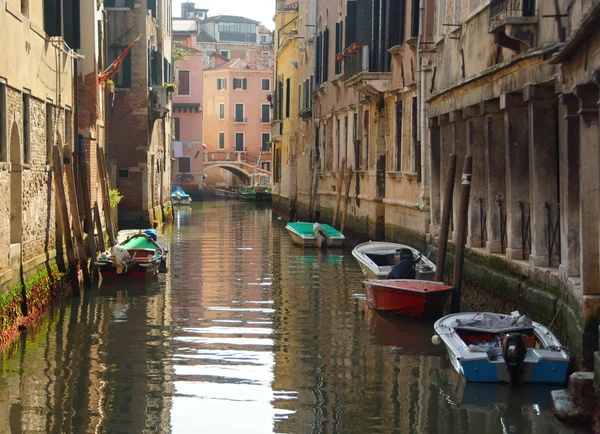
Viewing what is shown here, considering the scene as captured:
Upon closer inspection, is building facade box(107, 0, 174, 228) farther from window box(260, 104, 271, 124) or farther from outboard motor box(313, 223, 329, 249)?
window box(260, 104, 271, 124)

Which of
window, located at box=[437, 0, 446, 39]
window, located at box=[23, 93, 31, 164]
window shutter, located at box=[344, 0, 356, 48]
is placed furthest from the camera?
window shutter, located at box=[344, 0, 356, 48]

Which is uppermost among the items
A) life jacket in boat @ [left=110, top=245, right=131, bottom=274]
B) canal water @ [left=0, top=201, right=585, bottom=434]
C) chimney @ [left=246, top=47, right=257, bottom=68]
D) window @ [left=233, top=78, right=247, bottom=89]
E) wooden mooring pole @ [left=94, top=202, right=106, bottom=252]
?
chimney @ [left=246, top=47, right=257, bottom=68]

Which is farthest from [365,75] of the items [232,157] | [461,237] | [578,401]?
[232,157]

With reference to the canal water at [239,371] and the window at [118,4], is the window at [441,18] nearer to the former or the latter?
the canal water at [239,371]

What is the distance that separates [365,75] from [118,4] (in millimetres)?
8983

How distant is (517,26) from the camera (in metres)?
10.8

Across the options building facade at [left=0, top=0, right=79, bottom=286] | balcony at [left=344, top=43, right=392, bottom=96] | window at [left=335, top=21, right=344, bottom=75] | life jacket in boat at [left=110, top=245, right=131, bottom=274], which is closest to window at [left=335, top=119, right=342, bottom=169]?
window at [left=335, top=21, right=344, bottom=75]

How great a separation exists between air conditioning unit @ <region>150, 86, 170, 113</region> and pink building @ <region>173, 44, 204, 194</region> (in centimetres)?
2499

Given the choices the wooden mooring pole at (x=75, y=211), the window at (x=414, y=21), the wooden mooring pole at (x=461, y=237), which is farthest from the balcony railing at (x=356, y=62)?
the wooden mooring pole at (x=461, y=237)

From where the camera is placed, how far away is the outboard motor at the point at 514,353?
8875 mm

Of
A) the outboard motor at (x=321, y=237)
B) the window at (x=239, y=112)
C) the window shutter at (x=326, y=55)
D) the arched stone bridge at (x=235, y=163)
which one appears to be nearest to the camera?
the outboard motor at (x=321, y=237)

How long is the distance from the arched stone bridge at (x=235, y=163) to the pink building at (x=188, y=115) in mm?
3916

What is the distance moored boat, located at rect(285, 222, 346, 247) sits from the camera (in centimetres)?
2419

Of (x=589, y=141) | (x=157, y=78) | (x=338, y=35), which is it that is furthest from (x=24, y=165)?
(x=157, y=78)
